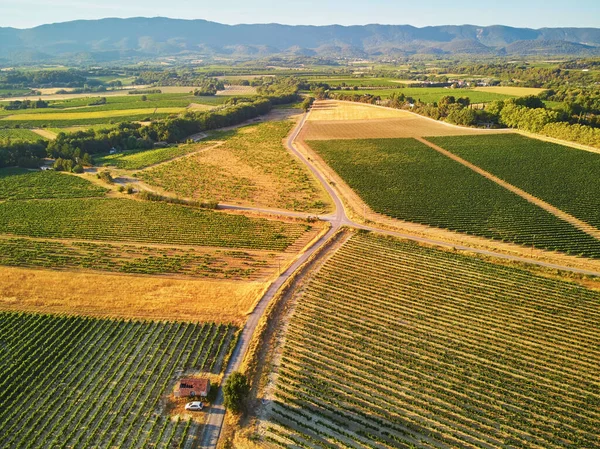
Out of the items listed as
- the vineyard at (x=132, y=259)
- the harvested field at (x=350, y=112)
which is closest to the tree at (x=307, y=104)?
the harvested field at (x=350, y=112)

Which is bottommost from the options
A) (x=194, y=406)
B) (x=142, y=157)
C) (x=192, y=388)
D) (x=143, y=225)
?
(x=194, y=406)

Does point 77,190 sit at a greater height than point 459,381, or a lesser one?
greater

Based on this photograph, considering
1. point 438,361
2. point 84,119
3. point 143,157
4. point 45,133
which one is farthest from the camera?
point 84,119

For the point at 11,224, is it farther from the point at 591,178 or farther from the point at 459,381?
the point at 591,178

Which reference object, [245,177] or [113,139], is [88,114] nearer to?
[113,139]

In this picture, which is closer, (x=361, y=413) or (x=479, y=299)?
(x=361, y=413)

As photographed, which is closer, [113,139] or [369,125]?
[113,139]

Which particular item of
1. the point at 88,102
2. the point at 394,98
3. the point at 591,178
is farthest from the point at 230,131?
the point at 591,178

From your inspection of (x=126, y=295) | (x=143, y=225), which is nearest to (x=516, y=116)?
(x=143, y=225)
